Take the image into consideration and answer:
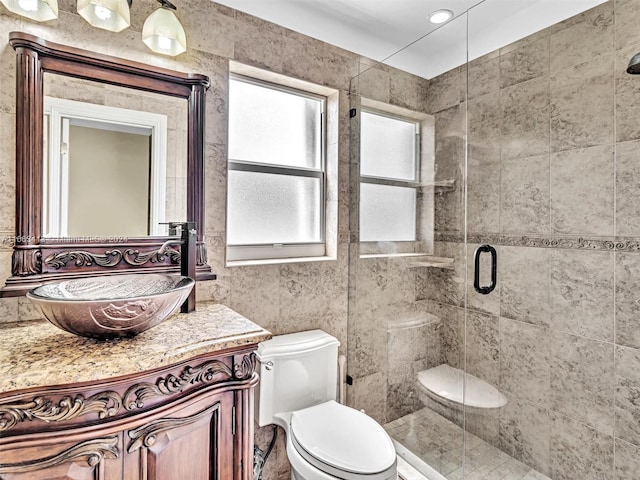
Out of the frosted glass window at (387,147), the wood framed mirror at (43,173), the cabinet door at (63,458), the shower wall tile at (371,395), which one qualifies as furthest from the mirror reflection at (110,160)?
the shower wall tile at (371,395)

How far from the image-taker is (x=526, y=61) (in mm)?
1698

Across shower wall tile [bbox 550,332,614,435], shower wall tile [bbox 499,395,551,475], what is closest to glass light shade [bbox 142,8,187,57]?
shower wall tile [bbox 550,332,614,435]

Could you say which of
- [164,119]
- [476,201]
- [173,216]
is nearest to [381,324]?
[476,201]

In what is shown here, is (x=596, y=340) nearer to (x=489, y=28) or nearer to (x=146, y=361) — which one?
(x=489, y=28)

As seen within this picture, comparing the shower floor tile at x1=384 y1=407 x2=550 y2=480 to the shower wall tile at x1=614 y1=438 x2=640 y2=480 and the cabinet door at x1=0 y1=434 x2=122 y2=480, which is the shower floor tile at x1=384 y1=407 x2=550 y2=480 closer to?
the shower wall tile at x1=614 y1=438 x2=640 y2=480

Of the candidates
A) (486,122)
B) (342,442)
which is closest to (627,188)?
(486,122)

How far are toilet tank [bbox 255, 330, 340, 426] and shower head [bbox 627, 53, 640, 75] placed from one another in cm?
169

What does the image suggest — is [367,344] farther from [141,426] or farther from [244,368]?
[141,426]

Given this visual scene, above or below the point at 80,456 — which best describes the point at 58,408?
above

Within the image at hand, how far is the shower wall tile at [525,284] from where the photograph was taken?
170 cm

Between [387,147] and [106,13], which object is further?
[387,147]

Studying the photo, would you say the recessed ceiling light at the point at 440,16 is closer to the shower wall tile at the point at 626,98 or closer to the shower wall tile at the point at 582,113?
the shower wall tile at the point at 582,113

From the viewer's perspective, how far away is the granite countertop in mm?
800

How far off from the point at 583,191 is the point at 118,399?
1916 mm
